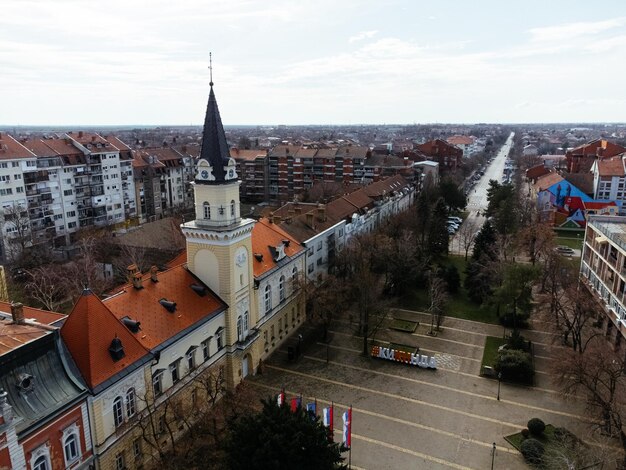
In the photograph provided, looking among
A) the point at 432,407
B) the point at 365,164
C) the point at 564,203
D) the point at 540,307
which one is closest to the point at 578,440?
the point at 432,407

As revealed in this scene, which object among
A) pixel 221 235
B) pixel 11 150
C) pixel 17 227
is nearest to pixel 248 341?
pixel 221 235

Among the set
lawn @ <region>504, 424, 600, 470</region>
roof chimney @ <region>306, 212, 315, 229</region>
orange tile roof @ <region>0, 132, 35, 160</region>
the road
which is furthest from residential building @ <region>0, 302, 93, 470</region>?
the road

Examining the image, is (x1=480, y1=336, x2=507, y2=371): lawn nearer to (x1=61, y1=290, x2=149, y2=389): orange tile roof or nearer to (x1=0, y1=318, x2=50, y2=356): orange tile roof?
(x1=61, y1=290, x2=149, y2=389): orange tile roof

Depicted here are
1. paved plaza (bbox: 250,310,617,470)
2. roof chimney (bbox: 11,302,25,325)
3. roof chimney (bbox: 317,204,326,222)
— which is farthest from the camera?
roof chimney (bbox: 317,204,326,222)

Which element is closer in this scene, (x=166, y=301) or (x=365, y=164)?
(x=166, y=301)

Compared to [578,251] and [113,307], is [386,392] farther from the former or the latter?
[578,251]

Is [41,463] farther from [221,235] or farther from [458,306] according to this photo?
[458,306]
